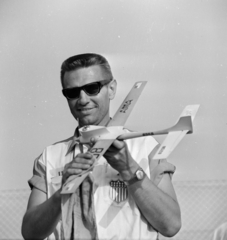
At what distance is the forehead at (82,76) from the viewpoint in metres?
1.58

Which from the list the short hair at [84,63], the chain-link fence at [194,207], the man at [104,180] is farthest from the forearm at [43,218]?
the chain-link fence at [194,207]

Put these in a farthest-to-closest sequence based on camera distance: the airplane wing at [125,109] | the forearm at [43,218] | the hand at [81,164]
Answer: the airplane wing at [125,109] < the forearm at [43,218] < the hand at [81,164]

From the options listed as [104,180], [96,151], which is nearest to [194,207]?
[104,180]

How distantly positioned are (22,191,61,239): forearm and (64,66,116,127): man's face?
31 cm

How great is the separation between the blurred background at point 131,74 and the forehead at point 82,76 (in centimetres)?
78

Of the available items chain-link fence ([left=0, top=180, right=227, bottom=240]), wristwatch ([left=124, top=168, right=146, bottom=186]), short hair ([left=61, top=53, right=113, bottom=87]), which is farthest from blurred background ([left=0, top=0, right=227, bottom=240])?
wristwatch ([left=124, top=168, right=146, bottom=186])

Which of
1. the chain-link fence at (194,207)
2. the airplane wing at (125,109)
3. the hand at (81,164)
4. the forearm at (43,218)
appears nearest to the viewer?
the hand at (81,164)

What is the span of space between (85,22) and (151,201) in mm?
1420

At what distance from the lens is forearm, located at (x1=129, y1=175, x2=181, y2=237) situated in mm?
1382

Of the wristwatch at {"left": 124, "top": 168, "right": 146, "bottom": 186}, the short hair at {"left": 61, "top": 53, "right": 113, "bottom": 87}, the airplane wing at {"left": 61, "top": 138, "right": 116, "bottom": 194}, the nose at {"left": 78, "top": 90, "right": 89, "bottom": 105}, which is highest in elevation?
the short hair at {"left": 61, "top": 53, "right": 113, "bottom": 87}

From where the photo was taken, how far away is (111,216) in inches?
58.0

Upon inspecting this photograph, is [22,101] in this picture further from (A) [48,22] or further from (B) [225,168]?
(B) [225,168]

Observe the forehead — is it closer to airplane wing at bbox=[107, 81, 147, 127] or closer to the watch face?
airplane wing at bbox=[107, 81, 147, 127]

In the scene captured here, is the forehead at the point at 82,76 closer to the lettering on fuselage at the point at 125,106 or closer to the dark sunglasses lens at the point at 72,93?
the dark sunglasses lens at the point at 72,93
